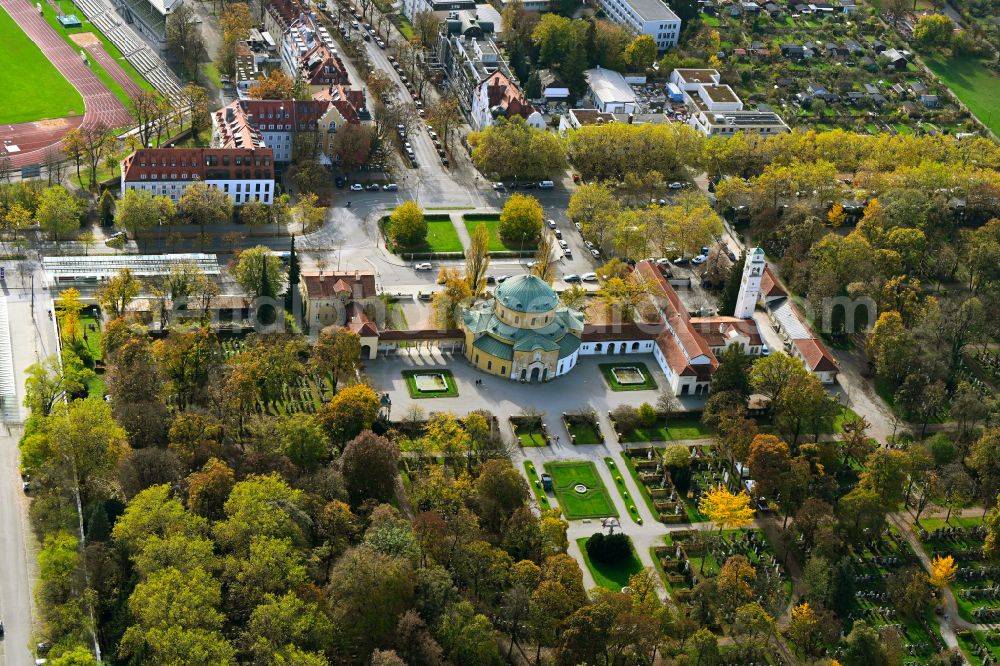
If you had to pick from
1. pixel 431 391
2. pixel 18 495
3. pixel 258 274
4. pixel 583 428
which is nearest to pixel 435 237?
pixel 258 274

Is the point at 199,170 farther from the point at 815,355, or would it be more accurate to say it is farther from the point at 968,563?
the point at 968,563

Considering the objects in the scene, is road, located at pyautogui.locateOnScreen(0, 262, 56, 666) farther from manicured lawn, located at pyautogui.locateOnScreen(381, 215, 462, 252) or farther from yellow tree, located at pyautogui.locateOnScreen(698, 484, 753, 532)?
yellow tree, located at pyautogui.locateOnScreen(698, 484, 753, 532)

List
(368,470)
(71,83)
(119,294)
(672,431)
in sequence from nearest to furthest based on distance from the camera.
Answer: (368,470) < (672,431) < (119,294) < (71,83)

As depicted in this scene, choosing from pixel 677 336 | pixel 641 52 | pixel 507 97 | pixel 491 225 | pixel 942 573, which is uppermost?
pixel 507 97

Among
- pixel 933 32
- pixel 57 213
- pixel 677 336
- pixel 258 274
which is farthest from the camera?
pixel 933 32

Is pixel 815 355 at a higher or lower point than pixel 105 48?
higher

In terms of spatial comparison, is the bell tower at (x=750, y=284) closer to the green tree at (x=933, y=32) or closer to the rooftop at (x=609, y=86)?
the rooftop at (x=609, y=86)

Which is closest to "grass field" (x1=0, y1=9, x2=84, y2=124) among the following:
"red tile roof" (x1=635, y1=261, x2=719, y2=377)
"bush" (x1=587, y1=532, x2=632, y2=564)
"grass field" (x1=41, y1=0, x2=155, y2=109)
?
"grass field" (x1=41, y1=0, x2=155, y2=109)

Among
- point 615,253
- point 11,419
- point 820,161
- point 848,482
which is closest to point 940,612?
point 848,482
